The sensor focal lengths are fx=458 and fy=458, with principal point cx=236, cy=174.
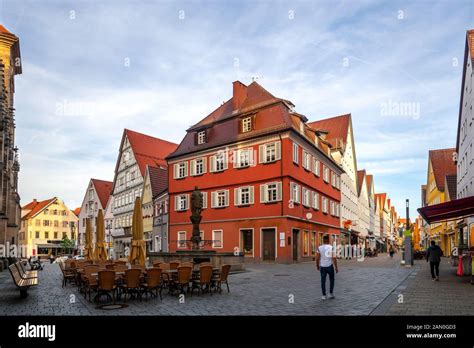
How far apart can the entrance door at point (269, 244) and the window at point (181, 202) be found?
9774mm

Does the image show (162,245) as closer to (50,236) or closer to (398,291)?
(398,291)

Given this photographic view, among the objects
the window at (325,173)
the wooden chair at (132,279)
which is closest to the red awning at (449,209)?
the wooden chair at (132,279)

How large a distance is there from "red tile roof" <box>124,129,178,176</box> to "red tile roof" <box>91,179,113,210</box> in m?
15.3

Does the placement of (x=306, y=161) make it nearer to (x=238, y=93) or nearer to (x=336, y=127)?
(x=238, y=93)

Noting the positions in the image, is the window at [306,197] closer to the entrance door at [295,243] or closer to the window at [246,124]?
the entrance door at [295,243]

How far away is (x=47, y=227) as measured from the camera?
9225cm

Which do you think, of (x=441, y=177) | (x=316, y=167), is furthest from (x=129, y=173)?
(x=441, y=177)

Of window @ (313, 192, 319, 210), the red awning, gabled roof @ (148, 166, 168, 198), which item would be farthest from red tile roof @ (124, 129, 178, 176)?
the red awning

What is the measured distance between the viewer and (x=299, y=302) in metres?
11.7

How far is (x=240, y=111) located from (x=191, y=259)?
19619 mm

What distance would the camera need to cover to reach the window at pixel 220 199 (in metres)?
38.1

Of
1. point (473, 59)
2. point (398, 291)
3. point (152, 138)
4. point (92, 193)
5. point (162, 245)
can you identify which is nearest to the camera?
point (398, 291)

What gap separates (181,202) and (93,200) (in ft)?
133
